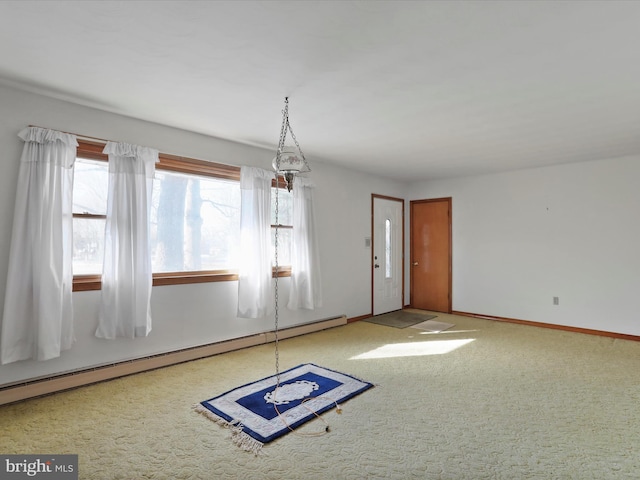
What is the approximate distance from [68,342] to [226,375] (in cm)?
145

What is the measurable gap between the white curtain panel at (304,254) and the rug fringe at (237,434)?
2300mm

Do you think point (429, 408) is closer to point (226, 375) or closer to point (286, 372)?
point (286, 372)

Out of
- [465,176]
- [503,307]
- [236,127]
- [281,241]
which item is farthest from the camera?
[465,176]

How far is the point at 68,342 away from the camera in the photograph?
3.15m

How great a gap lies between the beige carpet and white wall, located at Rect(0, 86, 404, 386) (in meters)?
0.32

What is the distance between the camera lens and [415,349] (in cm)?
450

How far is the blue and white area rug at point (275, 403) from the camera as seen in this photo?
2521 millimetres

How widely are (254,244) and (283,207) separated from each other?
2.98ft

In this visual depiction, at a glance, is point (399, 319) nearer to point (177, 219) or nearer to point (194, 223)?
point (194, 223)

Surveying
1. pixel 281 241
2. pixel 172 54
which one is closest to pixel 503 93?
pixel 172 54

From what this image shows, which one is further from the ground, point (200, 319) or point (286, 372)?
point (200, 319)

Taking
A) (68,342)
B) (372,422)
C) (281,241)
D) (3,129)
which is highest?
(3,129)

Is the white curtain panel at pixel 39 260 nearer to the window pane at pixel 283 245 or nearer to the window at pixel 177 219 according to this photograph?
the window at pixel 177 219

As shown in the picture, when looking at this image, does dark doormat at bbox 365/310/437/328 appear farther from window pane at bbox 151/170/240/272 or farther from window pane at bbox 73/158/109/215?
window pane at bbox 73/158/109/215
